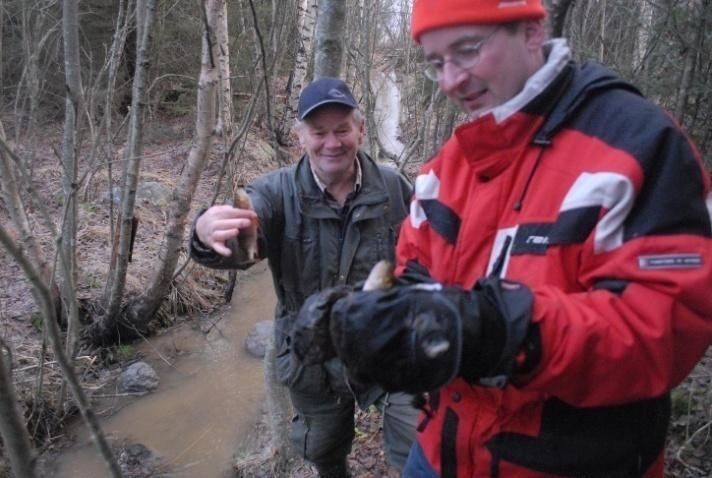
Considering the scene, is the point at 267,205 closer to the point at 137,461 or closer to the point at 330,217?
the point at 330,217

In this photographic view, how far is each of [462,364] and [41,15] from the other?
19.3 feet

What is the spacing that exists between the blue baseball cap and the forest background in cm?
65

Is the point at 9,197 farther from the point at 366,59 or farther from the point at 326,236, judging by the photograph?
the point at 366,59

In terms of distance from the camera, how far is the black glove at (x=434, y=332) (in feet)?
3.62

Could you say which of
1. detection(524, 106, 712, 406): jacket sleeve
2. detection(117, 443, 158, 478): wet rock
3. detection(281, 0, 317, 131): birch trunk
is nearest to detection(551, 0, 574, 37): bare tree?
detection(524, 106, 712, 406): jacket sleeve

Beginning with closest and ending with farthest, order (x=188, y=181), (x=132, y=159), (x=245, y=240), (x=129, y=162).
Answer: (x=245, y=240) < (x=132, y=159) < (x=129, y=162) < (x=188, y=181)

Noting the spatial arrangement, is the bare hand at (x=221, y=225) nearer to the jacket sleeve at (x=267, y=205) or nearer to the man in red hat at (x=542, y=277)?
the jacket sleeve at (x=267, y=205)

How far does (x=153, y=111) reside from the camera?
40.4ft

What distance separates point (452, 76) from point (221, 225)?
1043mm

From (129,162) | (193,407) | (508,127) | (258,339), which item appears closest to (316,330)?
(508,127)

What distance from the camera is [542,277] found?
1.24 metres

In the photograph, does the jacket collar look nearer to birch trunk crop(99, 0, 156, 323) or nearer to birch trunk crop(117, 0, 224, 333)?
birch trunk crop(117, 0, 224, 333)

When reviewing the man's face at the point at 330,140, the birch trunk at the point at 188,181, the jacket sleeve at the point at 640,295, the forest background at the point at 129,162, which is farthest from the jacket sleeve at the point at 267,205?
the birch trunk at the point at 188,181

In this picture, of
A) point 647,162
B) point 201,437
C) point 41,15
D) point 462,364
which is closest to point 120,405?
point 201,437
